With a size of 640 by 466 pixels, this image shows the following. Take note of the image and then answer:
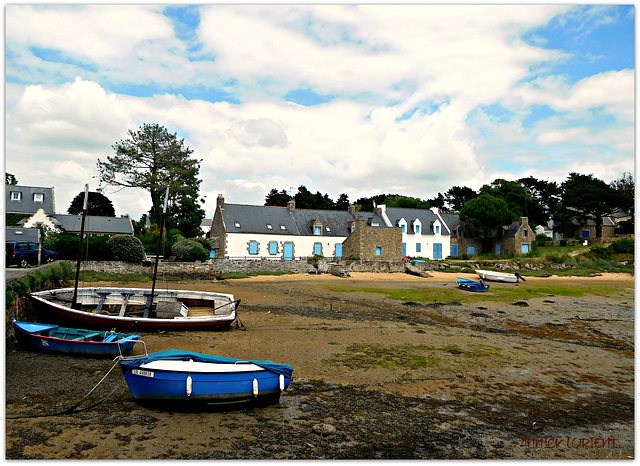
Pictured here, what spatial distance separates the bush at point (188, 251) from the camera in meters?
33.8

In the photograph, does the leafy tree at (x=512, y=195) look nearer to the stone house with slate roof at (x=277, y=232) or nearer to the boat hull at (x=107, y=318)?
the stone house with slate roof at (x=277, y=232)

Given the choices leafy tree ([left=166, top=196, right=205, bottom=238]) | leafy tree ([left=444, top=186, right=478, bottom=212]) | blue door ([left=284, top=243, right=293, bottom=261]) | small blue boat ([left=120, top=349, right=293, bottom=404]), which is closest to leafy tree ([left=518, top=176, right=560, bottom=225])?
leafy tree ([left=444, top=186, right=478, bottom=212])

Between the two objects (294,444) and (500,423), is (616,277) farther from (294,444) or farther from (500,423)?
(294,444)

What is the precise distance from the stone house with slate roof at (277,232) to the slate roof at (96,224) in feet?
39.2

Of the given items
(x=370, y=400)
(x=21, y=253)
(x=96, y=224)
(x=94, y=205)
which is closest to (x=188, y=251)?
(x=21, y=253)

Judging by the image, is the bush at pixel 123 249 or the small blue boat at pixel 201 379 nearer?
the small blue boat at pixel 201 379

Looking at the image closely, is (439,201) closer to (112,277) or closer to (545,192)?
(545,192)

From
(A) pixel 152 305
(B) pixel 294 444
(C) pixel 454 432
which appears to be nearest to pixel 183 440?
(B) pixel 294 444

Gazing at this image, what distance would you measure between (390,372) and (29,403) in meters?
7.50

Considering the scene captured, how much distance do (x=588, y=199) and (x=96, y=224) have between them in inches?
2389

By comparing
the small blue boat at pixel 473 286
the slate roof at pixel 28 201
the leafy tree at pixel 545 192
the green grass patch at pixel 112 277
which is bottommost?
the small blue boat at pixel 473 286

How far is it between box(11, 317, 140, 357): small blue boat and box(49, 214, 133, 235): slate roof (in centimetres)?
3804

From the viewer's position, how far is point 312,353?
11742mm

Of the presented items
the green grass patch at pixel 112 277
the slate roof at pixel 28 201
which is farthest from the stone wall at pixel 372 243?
the slate roof at pixel 28 201
